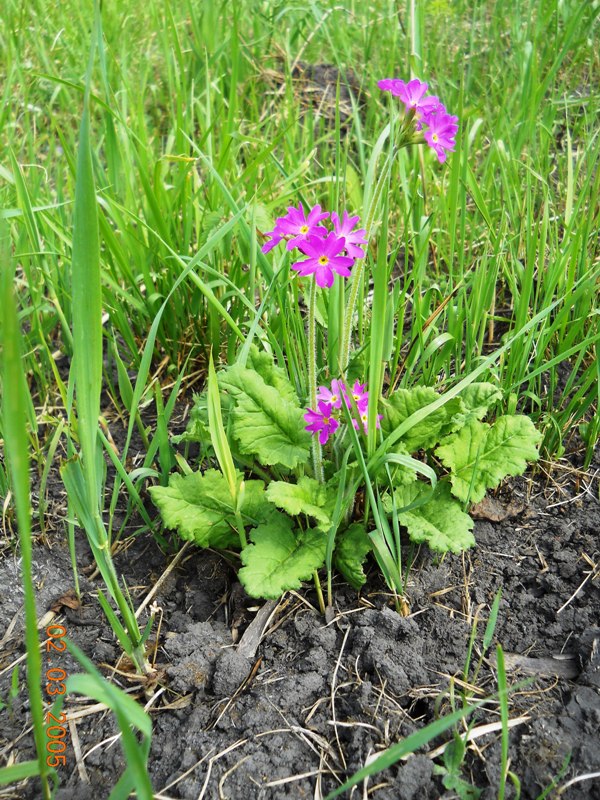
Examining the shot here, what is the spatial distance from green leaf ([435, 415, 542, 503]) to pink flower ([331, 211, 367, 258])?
491 mm

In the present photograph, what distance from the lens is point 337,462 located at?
153 cm

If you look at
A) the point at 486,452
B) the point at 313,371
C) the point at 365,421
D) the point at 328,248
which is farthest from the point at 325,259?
the point at 486,452

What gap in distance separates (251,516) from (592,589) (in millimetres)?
736

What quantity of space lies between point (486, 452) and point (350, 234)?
589 mm

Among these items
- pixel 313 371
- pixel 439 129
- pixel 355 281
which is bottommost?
pixel 313 371

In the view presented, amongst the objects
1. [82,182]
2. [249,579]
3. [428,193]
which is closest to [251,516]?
[249,579]

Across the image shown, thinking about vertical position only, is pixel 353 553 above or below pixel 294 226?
below

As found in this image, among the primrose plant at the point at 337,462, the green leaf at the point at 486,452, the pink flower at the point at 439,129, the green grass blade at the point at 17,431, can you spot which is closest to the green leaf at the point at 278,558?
the primrose plant at the point at 337,462

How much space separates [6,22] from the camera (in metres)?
2.86

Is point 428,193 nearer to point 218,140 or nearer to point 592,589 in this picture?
point 218,140

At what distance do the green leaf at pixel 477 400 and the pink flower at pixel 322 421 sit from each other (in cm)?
28

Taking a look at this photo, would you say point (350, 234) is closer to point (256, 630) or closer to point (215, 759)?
point (256, 630)

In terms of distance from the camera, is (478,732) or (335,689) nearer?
(478,732)

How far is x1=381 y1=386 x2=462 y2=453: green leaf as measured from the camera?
145cm
